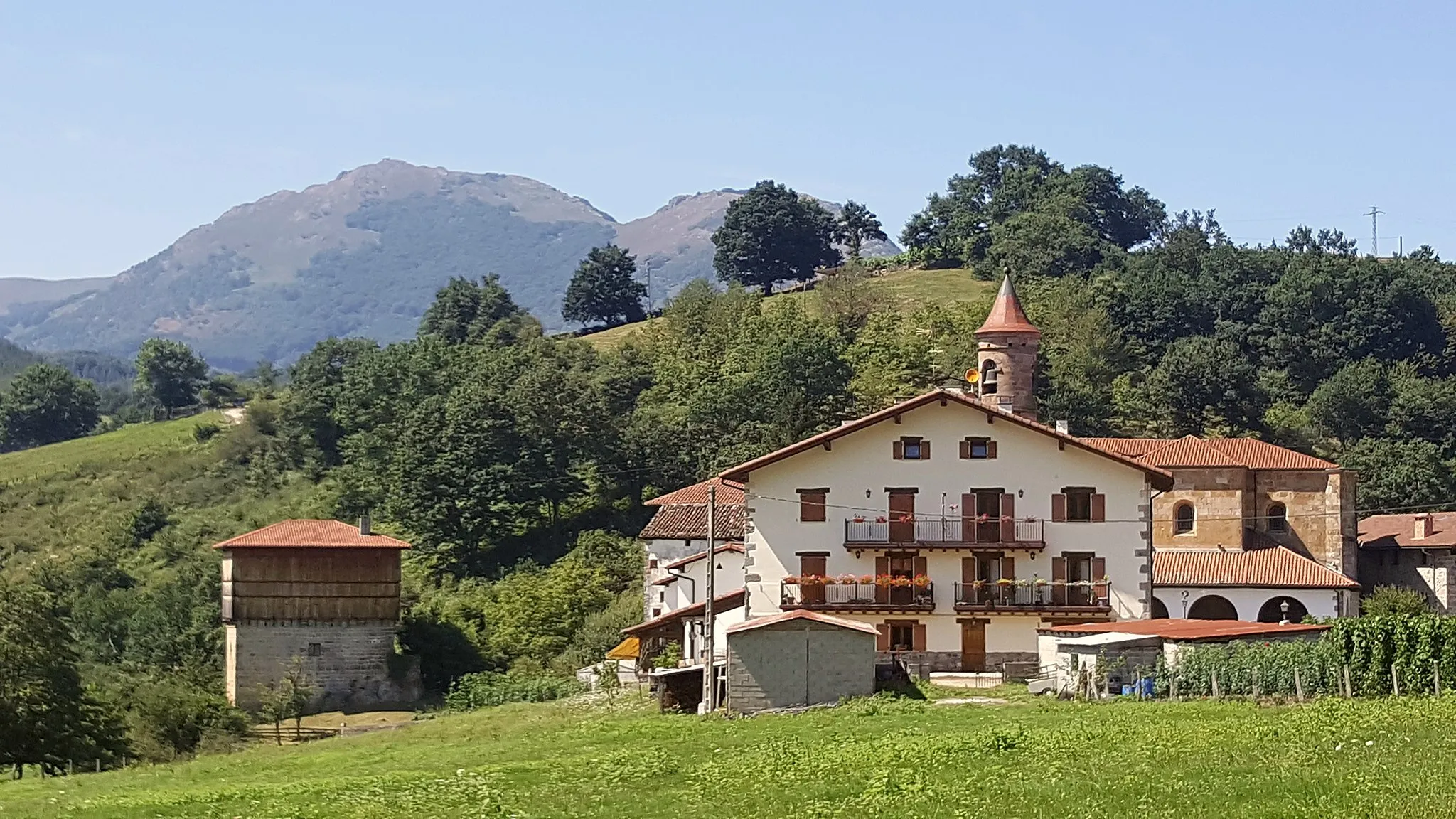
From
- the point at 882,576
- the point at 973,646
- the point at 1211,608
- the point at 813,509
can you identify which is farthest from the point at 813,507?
the point at 1211,608

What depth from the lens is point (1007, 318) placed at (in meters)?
78.3

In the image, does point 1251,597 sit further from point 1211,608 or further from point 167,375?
point 167,375

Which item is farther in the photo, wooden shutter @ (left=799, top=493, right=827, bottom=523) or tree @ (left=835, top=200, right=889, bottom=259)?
tree @ (left=835, top=200, right=889, bottom=259)

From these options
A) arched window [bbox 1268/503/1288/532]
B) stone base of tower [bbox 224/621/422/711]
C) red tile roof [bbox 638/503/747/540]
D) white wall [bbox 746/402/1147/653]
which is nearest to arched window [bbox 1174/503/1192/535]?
arched window [bbox 1268/503/1288/532]

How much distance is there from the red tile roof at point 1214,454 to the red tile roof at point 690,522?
1419cm

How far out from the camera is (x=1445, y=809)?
2020cm

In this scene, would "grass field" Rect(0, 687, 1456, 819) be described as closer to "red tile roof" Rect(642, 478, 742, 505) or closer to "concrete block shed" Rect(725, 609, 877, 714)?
"concrete block shed" Rect(725, 609, 877, 714)

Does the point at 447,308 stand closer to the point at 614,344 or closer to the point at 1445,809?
the point at 614,344

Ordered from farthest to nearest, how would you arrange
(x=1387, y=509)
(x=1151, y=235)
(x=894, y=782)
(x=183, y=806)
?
1. (x=1151, y=235)
2. (x=1387, y=509)
3. (x=183, y=806)
4. (x=894, y=782)

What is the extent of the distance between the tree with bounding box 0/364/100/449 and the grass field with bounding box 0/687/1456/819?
4507 inches

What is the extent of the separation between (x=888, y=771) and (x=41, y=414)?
430 feet

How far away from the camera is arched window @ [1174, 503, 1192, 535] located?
71.2 metres

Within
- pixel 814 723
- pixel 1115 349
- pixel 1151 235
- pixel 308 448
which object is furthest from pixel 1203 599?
pixel 1151 235

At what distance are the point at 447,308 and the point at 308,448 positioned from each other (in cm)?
2201
